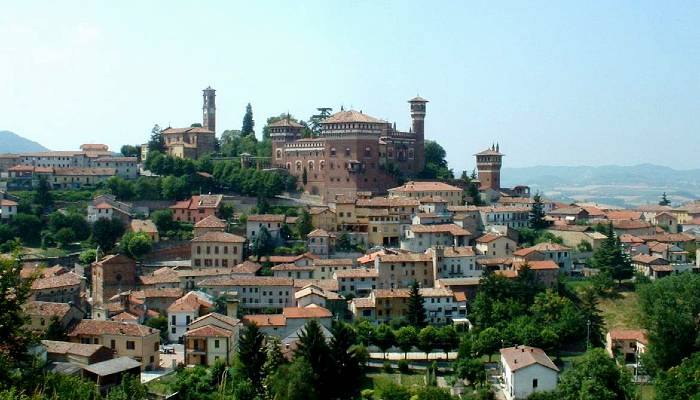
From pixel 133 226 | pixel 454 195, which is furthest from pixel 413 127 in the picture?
pixel 133 226

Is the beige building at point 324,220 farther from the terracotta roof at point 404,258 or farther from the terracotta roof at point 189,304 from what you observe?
the terracotta roof at point 189,304

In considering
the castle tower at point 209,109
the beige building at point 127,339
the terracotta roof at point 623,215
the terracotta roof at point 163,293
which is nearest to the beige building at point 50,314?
the beige building at point 127,339

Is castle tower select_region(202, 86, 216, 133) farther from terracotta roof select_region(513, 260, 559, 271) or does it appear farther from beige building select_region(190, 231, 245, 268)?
terracotta roof select_region(513, 260, 559, 271)

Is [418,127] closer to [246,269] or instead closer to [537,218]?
[537,218]

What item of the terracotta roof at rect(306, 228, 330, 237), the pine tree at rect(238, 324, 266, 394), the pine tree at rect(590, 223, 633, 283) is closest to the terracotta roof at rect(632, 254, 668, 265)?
the pine tree at rect(590, 223, 633, 283)

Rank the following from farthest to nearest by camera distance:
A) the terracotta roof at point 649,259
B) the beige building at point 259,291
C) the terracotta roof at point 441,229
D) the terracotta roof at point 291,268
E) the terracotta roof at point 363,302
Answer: the terracotta roof at point 441,229
the terracotta roof at point 649,259
the terracotta roof at point 291,268
the beige building at point 259,291
the terracotta roof at point 363,302
